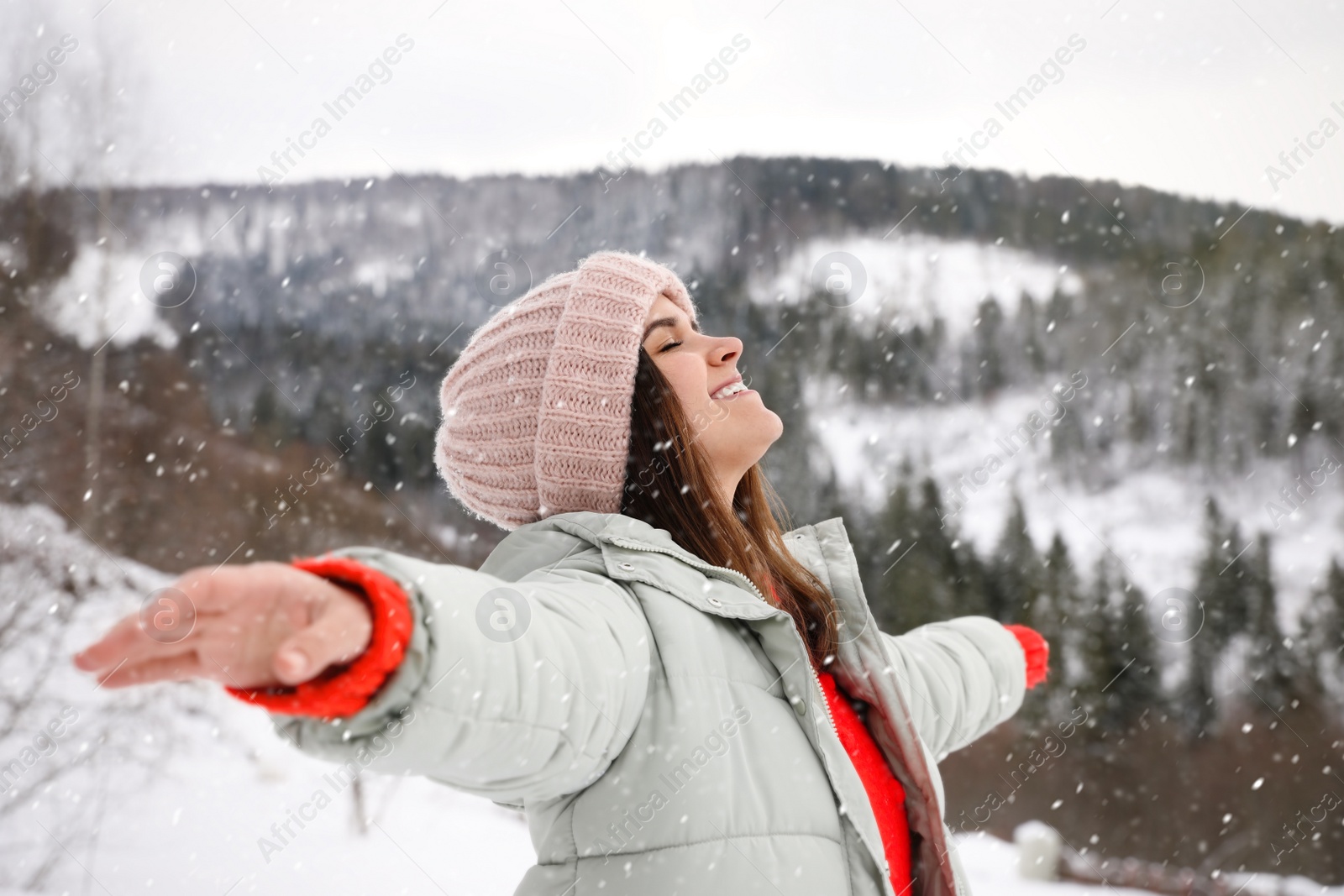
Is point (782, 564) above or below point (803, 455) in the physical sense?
above

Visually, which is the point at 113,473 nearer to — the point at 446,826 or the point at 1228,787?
the point at 446,826

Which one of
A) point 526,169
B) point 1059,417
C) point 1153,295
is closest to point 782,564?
point 526,169

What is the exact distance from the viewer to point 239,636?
0.36m

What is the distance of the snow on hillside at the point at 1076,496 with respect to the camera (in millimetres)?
13375

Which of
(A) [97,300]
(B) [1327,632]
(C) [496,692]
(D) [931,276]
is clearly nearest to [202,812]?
(A) [97,300]

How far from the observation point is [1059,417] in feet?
50.8

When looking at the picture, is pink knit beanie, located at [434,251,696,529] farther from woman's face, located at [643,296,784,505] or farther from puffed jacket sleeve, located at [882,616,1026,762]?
puffed jacket sleeve, located at [882,616,1026,762]

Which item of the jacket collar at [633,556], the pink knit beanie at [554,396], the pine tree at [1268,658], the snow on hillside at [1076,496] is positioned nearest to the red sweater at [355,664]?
the jacket collar at [633,556]

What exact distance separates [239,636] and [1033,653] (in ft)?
4.09

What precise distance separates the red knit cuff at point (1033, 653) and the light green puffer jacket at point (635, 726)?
50 centimetres

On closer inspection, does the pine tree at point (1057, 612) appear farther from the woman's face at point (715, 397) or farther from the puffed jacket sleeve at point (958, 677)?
the woman's face at point (715, 397)

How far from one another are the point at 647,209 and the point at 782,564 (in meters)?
13.4

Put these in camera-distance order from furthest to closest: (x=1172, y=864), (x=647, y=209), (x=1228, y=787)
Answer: (x=647, y=209), (x=1228, y=787), (x=1172, y=864)

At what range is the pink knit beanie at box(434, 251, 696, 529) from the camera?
→ 920 mm
